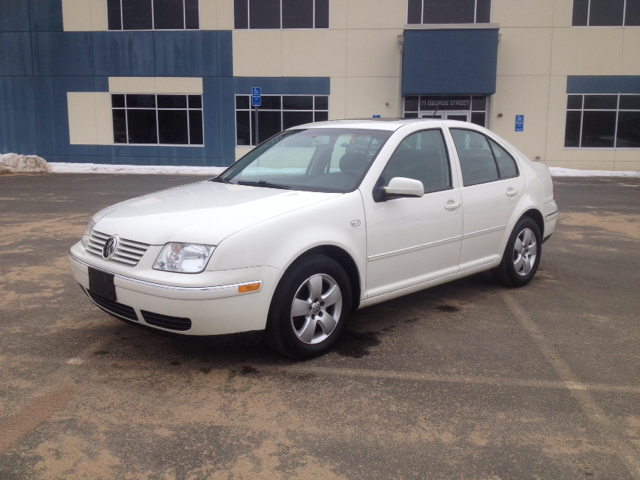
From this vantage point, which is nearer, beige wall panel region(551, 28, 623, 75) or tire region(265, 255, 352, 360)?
tire region(265, 255, 352, 360)

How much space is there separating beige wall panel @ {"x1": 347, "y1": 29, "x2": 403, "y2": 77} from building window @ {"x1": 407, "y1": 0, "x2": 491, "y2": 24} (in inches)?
36.8

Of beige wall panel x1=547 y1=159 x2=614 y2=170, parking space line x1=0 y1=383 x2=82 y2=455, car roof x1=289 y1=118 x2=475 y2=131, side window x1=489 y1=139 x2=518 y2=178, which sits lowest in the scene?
beige wall panel x1=547 y1=159 x2=614 y2=170

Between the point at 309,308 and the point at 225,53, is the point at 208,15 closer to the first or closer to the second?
the point at 225,53

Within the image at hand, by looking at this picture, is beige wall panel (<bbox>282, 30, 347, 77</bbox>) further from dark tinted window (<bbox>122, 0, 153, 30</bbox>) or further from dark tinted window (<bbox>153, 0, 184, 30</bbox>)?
dark tinted window (<bbox>122, 0, 153, 30</bbox>)

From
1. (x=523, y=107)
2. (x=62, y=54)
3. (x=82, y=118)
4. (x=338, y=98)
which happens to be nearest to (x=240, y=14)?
(x=338, y=98)

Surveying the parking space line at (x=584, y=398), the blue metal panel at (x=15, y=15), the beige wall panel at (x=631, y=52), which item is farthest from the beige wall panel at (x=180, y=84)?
the parking space line at (x=584, y=398)

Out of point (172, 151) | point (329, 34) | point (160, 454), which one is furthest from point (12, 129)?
point (160, 454)

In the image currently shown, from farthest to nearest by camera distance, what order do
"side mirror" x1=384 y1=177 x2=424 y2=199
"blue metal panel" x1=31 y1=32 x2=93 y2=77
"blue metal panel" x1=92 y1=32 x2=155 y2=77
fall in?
"blue metal panel" x1=31 y1=32 x2=93 y2=77
"blue metal panel" x1=92 y1=32 x2=155 y2=77
"side mirror" x1=384 y1=177 x2=424 y2=199

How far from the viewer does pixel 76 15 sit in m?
24.8

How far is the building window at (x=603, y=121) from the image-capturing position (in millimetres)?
23766

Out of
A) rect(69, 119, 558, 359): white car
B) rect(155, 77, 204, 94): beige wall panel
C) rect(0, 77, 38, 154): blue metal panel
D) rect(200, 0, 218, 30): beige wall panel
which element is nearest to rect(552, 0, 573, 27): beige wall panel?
rect(200, 0, 218, 30): beige wall panel

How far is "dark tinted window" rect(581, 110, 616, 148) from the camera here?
23922 mm

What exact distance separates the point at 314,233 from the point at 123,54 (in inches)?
921

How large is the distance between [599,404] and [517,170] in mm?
2987
